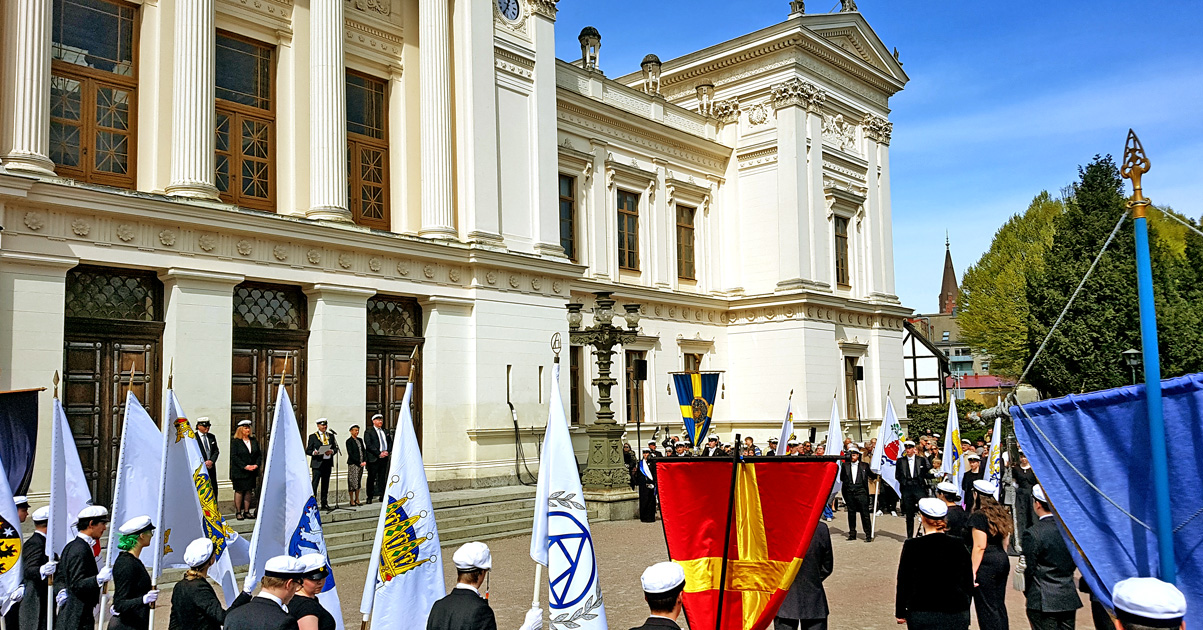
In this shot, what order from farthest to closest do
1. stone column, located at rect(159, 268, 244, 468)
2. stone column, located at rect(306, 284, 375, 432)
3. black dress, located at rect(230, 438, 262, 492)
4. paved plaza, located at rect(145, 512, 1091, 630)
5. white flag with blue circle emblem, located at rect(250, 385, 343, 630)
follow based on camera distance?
stone column, located at rect(306, 284, 375, 432)
stone column, located at rect(159, 268, 244, 468)
black dress, located at rect(230, 438, 262, 492)
paved plaza, located at rect(145, 512, 1091, 630)
white flag with blue circle emblem, located at rect(250, 385, 343, 630)

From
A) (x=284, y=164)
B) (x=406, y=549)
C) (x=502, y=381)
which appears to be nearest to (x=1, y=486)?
(x=406, y=549)

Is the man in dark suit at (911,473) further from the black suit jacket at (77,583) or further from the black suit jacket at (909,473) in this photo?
the black suit jacket at (77,583)

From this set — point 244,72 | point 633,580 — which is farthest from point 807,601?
point 244,72

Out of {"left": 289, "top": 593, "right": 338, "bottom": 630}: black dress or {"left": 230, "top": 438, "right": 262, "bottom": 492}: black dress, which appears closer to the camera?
{"left": 289, "top": 593, "right": 338, "bottom": 630}: black dress

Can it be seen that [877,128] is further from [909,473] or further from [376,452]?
[376,452]

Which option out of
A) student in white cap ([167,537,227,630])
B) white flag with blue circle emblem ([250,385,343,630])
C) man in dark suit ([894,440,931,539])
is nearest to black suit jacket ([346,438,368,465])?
white flag with blue circle emblem ([250,385,343,630])

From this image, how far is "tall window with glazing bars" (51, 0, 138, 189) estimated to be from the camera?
15.9m

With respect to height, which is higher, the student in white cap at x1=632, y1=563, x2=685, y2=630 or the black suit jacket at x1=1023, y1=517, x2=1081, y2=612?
the student in white cap at x1=632, y1=563, x2=685, y2=630

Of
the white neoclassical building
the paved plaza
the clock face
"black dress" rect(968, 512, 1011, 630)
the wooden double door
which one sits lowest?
the paved plaza

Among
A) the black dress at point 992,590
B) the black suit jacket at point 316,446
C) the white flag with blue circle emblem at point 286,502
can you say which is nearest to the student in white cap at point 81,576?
the white flag with blue circle emblem at point 286,502

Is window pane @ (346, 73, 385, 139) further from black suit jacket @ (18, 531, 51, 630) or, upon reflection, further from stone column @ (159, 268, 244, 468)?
black suit jacket @ (18, 531, 51, 630)

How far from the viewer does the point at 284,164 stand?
18797mm

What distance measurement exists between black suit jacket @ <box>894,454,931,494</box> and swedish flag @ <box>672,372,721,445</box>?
4.64 m

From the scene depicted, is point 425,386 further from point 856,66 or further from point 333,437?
point 856,66
